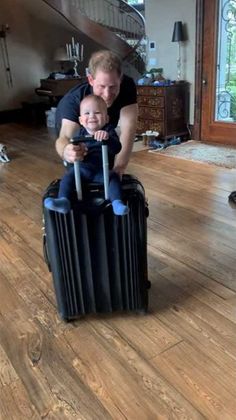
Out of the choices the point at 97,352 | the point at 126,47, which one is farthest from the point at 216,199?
the point at 126,47

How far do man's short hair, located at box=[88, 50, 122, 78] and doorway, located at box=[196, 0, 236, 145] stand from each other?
3.50 metres

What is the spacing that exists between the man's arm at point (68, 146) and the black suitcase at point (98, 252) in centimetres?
16

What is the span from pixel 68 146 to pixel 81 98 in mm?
359

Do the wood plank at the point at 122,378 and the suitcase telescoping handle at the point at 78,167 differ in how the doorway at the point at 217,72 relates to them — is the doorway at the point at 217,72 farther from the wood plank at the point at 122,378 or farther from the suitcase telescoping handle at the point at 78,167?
the wood plank at the point at 122,378

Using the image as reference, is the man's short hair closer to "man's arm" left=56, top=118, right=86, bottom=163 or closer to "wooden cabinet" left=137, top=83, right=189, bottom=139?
"man's arm" left=56, top=118, right=86, bottom=163

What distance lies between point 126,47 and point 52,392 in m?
6.64

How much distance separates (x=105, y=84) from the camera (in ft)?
5.04

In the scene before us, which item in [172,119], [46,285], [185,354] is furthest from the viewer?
[172,119]

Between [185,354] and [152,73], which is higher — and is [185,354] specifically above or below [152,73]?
below

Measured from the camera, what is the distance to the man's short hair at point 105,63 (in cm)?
151

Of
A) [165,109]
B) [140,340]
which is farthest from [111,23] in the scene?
[140,340]

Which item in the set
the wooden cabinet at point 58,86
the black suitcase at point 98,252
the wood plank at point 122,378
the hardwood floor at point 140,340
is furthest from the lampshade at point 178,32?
the wood plank at point 122,378

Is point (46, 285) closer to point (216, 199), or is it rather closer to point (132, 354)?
point (132, 354)

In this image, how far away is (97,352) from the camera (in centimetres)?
153
